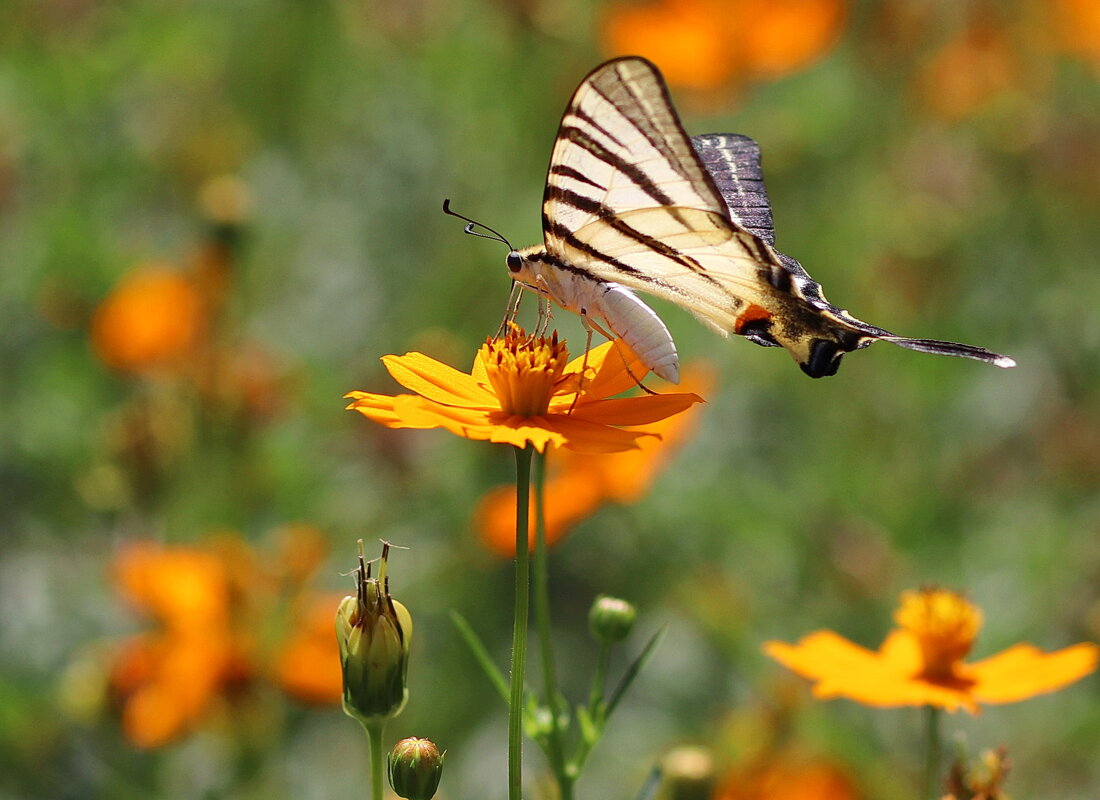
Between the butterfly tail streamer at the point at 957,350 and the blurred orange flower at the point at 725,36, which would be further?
the blurred orange flower at the point at 725,36

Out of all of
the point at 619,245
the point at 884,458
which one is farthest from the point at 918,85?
the point at 619,245

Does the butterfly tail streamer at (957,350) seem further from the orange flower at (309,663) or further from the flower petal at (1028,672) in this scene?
the orange flower at (309,663)

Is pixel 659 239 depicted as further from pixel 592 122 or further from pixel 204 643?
pixel 204 643

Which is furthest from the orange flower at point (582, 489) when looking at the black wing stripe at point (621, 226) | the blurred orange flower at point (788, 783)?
the black wing stripe at point (621, 226)

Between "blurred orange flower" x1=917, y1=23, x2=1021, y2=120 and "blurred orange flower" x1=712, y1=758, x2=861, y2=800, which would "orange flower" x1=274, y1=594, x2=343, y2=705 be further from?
"blurred orange flower" x1=917, y1=23, x2=1021, y2=120

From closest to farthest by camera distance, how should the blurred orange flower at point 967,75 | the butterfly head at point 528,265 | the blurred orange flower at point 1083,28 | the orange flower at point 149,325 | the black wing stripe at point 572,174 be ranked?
the black wing stripe at point 572,174, the butterfly head at point 528,265, the orange flower at point 149,325, the blurred orange flower at point 967,75, the blurred orange flower at point 1083,28

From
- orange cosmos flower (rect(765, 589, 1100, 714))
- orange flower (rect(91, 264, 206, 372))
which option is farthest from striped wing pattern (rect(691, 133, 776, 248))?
orange flower (rect(91, 264, 206, 372))

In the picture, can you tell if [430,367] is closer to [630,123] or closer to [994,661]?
[630,123]
